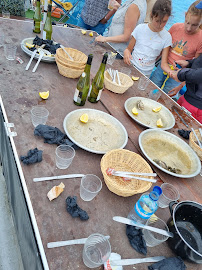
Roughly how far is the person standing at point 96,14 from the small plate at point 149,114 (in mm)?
2481

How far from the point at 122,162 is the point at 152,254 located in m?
0.60

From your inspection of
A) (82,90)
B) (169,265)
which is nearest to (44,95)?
(82,90)

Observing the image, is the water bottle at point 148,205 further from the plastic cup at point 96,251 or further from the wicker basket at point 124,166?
the plastic cup at point 96,251

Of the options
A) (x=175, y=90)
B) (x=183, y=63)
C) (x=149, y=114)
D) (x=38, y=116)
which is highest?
(x=183, y=63)

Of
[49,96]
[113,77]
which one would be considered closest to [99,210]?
[49,96]

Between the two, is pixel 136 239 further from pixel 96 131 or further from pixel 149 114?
pixel 149 114

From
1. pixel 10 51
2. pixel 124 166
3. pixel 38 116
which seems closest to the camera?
pixel 124 166

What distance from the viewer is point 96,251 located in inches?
38.7

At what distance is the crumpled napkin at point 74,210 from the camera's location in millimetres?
1104

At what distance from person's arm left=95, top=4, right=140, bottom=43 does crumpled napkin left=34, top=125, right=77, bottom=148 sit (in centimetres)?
214

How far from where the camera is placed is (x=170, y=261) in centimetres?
100

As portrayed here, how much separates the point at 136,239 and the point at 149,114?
1369 mm

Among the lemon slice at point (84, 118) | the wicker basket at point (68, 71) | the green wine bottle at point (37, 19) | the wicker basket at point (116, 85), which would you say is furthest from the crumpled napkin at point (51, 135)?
the green wine bottle at point (37, 19)

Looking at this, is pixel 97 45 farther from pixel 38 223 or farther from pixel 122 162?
pixel 38 223
